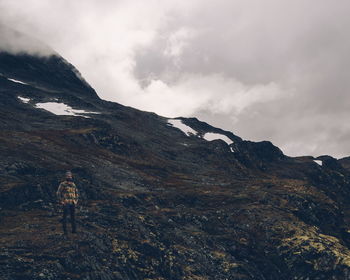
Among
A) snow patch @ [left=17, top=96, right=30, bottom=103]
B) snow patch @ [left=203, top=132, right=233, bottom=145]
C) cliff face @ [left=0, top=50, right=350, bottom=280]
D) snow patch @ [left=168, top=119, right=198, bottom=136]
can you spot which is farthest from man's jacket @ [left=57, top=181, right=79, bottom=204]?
snow patch @ [left=203, top=132, right=233, bottom=145]

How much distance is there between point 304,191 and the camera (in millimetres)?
82812

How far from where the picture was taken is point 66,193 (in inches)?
1655

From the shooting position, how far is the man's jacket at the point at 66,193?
41.8 metres

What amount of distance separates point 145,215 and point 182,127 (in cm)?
11797

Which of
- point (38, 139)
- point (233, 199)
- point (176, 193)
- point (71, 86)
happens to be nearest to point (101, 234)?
point (176, 193)

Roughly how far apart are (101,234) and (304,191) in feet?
158

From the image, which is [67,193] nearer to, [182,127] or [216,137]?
[182,127]

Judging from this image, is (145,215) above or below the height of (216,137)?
below

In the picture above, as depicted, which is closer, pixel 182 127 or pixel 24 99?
pixel 24 99

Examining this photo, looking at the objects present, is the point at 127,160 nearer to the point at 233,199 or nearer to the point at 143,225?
the point at 233,199

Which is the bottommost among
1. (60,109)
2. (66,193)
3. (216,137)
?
(66,193)

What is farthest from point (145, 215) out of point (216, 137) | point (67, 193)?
point (216, 137)

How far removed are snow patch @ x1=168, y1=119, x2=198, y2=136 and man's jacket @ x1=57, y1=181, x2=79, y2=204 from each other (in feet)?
404

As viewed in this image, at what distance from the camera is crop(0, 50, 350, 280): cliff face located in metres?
43.0
